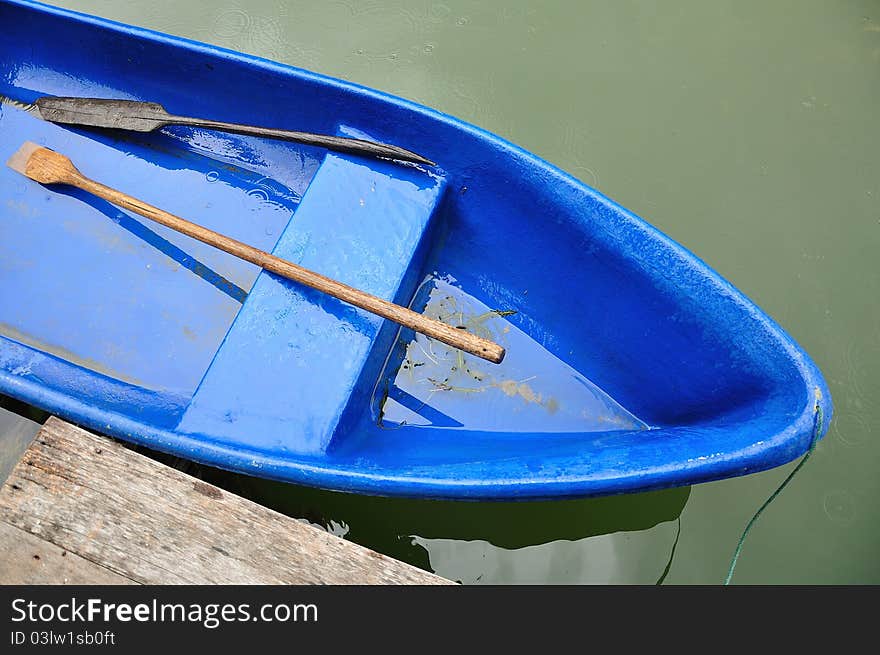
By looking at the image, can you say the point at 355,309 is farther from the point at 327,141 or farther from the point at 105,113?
the point at 105,113

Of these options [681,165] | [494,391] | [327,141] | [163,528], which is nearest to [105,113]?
[327,141]

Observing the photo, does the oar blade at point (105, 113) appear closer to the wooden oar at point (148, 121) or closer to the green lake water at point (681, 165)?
the wooden oar at point (148, 121)

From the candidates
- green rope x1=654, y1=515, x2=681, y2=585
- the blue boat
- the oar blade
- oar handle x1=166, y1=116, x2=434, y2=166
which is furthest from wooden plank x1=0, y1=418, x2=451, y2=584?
the oar blade

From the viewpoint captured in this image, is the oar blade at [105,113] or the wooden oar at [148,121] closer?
the wooden oar at [148,121]

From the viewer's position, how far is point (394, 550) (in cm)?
263

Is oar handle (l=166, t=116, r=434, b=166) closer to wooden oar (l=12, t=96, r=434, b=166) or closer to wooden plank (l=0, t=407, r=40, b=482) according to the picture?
wooden oar (l=12, t=96, r=434, b=166)

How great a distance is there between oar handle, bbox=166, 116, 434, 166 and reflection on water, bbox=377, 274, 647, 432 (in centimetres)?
70

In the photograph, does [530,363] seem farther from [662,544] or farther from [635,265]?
[662,544]

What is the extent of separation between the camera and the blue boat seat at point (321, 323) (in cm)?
212

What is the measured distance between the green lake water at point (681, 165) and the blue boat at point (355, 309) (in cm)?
53

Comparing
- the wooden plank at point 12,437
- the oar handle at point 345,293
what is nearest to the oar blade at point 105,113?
the oar handle at point 345,293

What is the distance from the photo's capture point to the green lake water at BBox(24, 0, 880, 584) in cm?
258

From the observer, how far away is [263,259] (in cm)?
230
